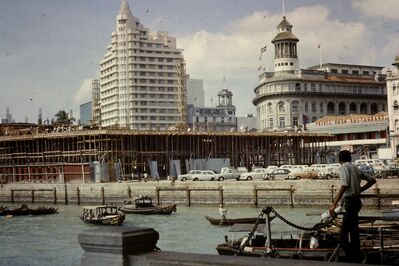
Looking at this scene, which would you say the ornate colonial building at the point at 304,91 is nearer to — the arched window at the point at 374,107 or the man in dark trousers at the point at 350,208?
the arched window at the point at 374,107

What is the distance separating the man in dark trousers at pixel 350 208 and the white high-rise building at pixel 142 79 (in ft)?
428

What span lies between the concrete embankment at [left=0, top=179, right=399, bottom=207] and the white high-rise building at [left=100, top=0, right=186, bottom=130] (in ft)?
241

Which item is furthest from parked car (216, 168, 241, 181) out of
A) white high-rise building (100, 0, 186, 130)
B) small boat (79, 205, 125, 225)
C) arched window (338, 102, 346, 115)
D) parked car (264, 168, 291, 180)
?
white high-rise building (100, 0, 186, 130)

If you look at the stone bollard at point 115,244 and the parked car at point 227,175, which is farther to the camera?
the parked car at point 227,175

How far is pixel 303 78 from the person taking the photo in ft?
404

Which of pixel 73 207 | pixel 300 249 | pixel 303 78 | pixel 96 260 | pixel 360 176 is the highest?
pixel 303 78

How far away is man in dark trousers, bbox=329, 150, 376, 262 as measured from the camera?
10.0 meters

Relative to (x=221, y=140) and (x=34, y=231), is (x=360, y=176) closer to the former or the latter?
(x=34, y=231)

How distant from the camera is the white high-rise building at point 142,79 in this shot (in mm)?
141375

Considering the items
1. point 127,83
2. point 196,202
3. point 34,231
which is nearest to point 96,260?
point 34,231

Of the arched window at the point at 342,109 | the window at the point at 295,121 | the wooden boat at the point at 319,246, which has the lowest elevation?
the wooden boat at the point at 319,246

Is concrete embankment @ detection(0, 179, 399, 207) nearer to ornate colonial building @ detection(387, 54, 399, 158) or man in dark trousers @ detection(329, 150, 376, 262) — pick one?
man in dark trousers @ detection(329, 150, 376, 262)

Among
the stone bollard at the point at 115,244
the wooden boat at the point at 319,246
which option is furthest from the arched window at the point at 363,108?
the stone bollard at the point at 115,244

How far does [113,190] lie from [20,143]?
102ft
